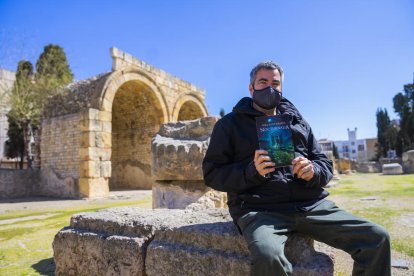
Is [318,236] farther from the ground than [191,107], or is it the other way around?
[191,107]

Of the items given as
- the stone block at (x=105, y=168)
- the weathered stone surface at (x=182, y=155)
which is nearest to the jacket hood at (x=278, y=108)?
the weathered stone surface at (x=182, y=155)

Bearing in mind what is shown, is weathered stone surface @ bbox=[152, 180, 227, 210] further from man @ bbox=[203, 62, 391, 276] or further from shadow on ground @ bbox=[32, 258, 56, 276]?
man @ bbox=[203, 62, 391, 276]

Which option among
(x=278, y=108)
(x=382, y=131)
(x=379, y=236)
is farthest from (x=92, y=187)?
(x=382, y=131)

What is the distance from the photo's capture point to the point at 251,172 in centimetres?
160

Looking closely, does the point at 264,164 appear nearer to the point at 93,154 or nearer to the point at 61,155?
the point at 93,154

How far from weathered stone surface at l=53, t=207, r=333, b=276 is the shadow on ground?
0.65 metres

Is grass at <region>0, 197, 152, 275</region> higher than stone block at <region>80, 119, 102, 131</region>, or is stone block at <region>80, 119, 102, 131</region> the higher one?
stone block at <region>80, 119, 102, 131</region>

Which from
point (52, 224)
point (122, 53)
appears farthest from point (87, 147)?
point (52, 224)

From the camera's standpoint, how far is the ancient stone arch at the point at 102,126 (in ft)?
35.8

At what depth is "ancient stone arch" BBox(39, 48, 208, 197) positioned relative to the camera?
1091 cm

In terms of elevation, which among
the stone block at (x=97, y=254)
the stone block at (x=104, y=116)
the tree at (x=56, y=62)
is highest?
the tree at (x=56, y=62)

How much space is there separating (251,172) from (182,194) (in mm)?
2331

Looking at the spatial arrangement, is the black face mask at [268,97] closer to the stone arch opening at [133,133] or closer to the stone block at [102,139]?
the stone block at [102,139]

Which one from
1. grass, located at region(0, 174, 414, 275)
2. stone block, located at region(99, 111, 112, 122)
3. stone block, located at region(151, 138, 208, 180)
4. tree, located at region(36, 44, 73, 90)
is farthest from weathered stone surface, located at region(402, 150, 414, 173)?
tree, located at region(36, 44, 73, 90)
